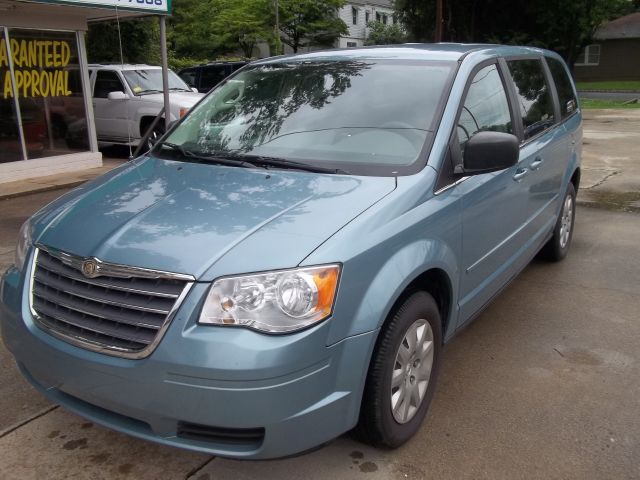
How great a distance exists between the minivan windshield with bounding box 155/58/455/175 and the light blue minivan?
0.04 feet

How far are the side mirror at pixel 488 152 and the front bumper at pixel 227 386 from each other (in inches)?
45.5

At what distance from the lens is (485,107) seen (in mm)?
3680

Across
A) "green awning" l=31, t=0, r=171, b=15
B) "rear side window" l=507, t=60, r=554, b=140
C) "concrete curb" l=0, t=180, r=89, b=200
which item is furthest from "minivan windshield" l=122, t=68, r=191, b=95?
"rear side window" l=507, t=60, r=554, b=140

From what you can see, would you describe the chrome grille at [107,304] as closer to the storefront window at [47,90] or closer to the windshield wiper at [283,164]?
the windshield wiper at [283,164]

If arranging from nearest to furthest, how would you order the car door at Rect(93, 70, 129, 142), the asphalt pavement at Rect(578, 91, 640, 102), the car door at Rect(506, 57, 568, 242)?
the car door at Rect(506, 57, 568, 242) → the car door at Rect(93, 70, 129, 142) → the asphalt pavement at Rect(578, 91, 640, 102)

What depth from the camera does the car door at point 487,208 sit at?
3250mm

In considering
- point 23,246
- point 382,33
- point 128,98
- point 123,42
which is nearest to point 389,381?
point 23,246

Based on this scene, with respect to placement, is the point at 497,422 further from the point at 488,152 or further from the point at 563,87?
the point at 563,87

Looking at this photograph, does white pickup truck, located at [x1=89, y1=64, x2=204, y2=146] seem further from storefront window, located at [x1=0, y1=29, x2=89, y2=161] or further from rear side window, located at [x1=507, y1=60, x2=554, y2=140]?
rear side window, located at [x1=507, y1=60, x2=554, y2=140]

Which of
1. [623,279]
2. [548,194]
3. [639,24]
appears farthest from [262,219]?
[639,24]

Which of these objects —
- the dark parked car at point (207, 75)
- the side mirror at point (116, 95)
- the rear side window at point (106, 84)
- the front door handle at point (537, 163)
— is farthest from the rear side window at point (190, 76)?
the front door handle at point (537, 163)

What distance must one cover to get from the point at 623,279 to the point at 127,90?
32.6 feet

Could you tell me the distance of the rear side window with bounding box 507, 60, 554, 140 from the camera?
13.8 feet

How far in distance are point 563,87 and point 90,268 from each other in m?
4.51
